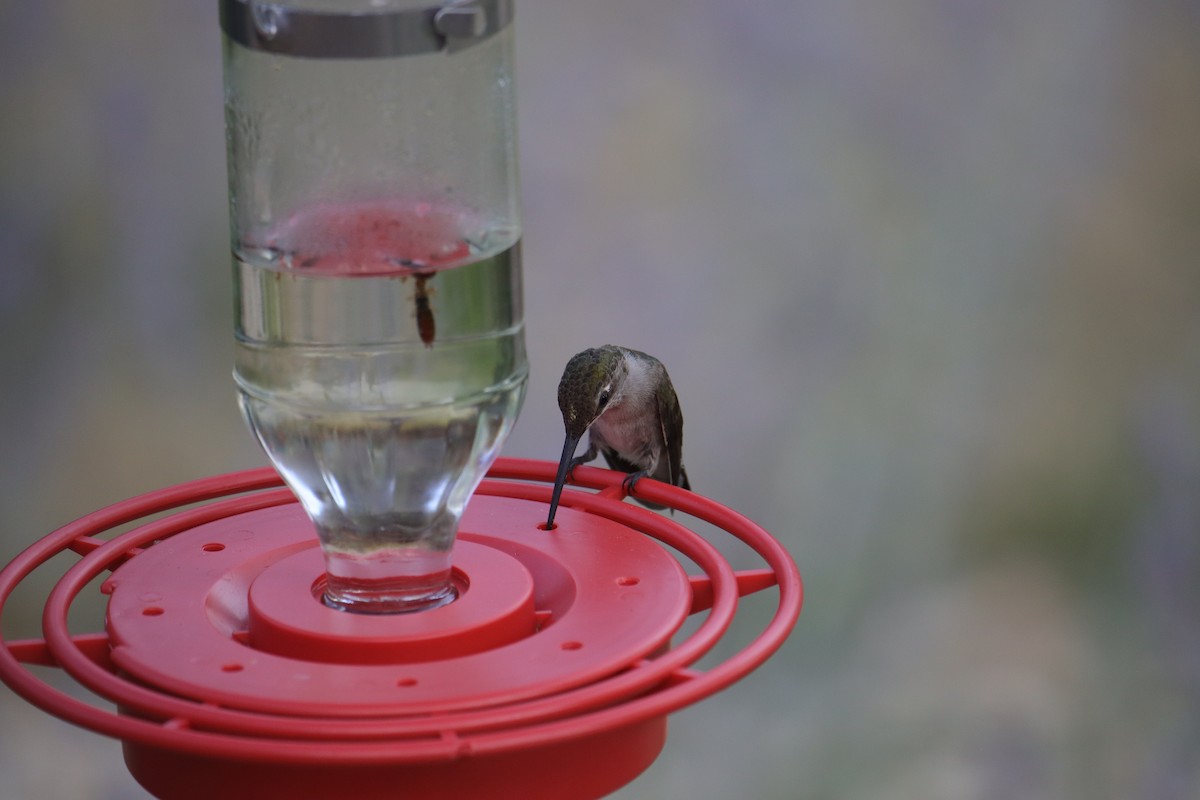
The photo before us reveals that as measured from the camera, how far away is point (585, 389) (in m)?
3.28

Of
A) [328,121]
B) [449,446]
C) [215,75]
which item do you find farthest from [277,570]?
[215,75]

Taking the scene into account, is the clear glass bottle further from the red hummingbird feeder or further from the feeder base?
the feeder base

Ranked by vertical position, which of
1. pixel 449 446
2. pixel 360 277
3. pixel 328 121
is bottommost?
pixel 449 446

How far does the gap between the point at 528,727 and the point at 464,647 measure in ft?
0.78

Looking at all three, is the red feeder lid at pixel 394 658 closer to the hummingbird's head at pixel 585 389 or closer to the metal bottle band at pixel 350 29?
the metal bottle band at pixel 350 29

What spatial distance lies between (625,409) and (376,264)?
195cm

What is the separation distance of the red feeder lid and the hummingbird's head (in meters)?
1.02

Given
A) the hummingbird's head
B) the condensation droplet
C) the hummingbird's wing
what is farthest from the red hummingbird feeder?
the hummingbird's wing

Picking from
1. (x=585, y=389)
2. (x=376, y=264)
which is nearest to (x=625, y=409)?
(x=585, y=389)

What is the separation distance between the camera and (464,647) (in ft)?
5.95

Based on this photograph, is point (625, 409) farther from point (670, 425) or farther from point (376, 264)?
point (376, 264)

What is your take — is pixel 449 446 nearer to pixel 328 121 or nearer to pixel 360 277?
pixel 360 277

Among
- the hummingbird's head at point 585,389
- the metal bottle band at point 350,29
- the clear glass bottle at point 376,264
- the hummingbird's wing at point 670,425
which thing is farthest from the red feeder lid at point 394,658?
the hummingbird's wing at point 670,425

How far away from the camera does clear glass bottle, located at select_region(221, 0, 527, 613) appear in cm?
178
